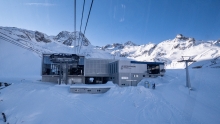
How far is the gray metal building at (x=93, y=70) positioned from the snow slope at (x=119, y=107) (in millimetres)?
9705

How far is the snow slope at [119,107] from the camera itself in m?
13.9

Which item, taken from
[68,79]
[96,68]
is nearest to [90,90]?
[68,79]

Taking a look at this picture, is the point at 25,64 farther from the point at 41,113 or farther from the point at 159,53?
the point at 159,53

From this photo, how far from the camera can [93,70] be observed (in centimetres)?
3744

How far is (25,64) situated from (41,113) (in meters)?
60.6

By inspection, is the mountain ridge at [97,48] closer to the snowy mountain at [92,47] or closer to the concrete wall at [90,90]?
the snowy mountain at [92,47]

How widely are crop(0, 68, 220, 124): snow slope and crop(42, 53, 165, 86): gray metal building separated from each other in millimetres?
9705

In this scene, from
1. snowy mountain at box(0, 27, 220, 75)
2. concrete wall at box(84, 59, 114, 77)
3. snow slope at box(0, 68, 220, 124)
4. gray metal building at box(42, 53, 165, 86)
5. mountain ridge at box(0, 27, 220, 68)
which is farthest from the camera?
mountain ridge at box(0, 27, 220, 68)

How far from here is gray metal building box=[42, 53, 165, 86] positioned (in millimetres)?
31636

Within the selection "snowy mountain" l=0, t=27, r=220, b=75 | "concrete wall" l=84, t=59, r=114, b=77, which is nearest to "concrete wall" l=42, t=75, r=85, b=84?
"concrete wall" l=84, t=59, r=114, b=77

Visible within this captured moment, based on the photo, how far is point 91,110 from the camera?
1616 cm

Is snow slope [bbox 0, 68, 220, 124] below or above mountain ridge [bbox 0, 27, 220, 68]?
below

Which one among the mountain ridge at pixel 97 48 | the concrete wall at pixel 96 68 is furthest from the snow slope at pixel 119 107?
the mountain ridge at pixel 97 48

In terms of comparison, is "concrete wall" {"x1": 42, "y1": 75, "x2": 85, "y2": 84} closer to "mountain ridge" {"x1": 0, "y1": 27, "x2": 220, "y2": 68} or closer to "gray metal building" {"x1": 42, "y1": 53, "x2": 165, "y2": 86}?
"gray metal building" {"x1": 42, "y1": 53, "x2": 165, "y2": 86}
